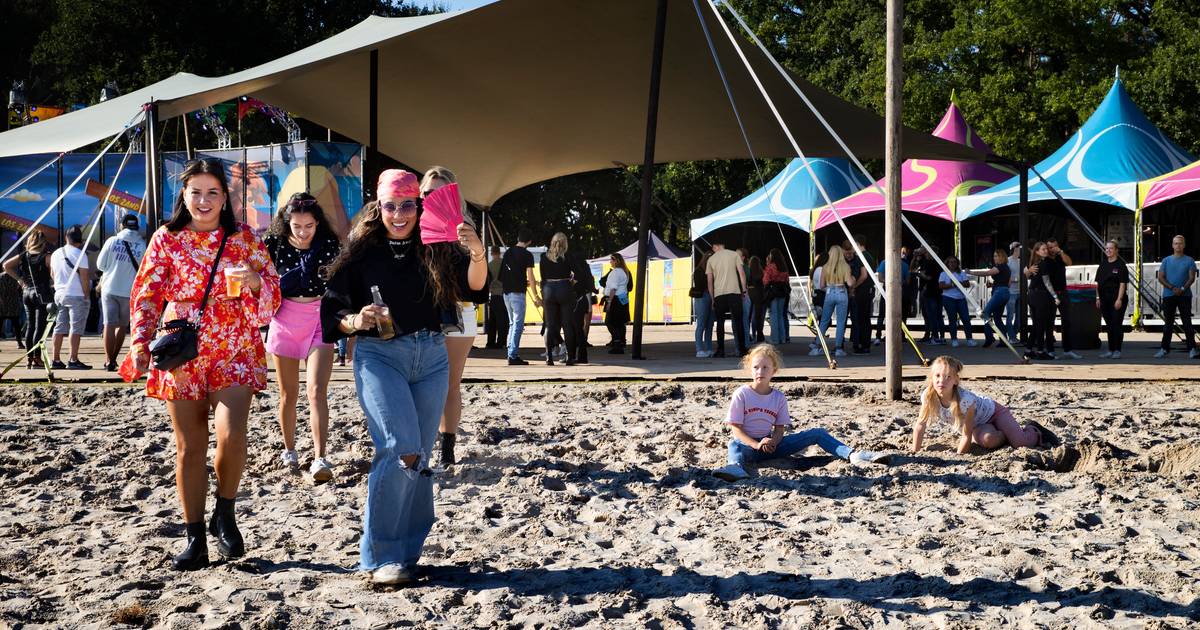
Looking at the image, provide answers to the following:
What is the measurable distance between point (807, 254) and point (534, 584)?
1055 inches

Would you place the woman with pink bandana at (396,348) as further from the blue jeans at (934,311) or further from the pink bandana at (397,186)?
the blue jeans at (934,311)

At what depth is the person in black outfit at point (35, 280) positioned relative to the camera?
447 inches

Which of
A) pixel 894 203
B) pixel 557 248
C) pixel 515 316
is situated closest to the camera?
pixel 894 203

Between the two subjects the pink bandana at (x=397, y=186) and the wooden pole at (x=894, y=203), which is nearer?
the pink bandana at (x=397, y=186)

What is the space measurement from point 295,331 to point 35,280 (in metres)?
7.81

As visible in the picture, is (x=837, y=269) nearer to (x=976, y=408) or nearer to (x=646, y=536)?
(x=976, y=408)

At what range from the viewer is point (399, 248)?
3613 mm

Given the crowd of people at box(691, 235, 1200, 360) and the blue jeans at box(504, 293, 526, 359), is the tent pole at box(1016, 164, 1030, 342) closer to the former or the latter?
the crowd of people at box(691, 235, 1200, 360)

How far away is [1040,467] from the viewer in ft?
17.1

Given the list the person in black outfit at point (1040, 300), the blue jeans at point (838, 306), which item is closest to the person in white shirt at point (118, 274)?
the blue jeans at point (838, 306)

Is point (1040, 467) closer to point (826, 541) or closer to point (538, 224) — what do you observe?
point (826, 541)

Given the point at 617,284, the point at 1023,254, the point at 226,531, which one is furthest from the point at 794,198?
the point at 226,531

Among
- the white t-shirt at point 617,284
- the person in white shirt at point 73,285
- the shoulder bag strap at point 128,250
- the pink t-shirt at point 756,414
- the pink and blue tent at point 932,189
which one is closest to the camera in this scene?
the pink t-shirt at point 756,414

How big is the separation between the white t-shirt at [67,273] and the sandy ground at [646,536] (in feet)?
14.5
